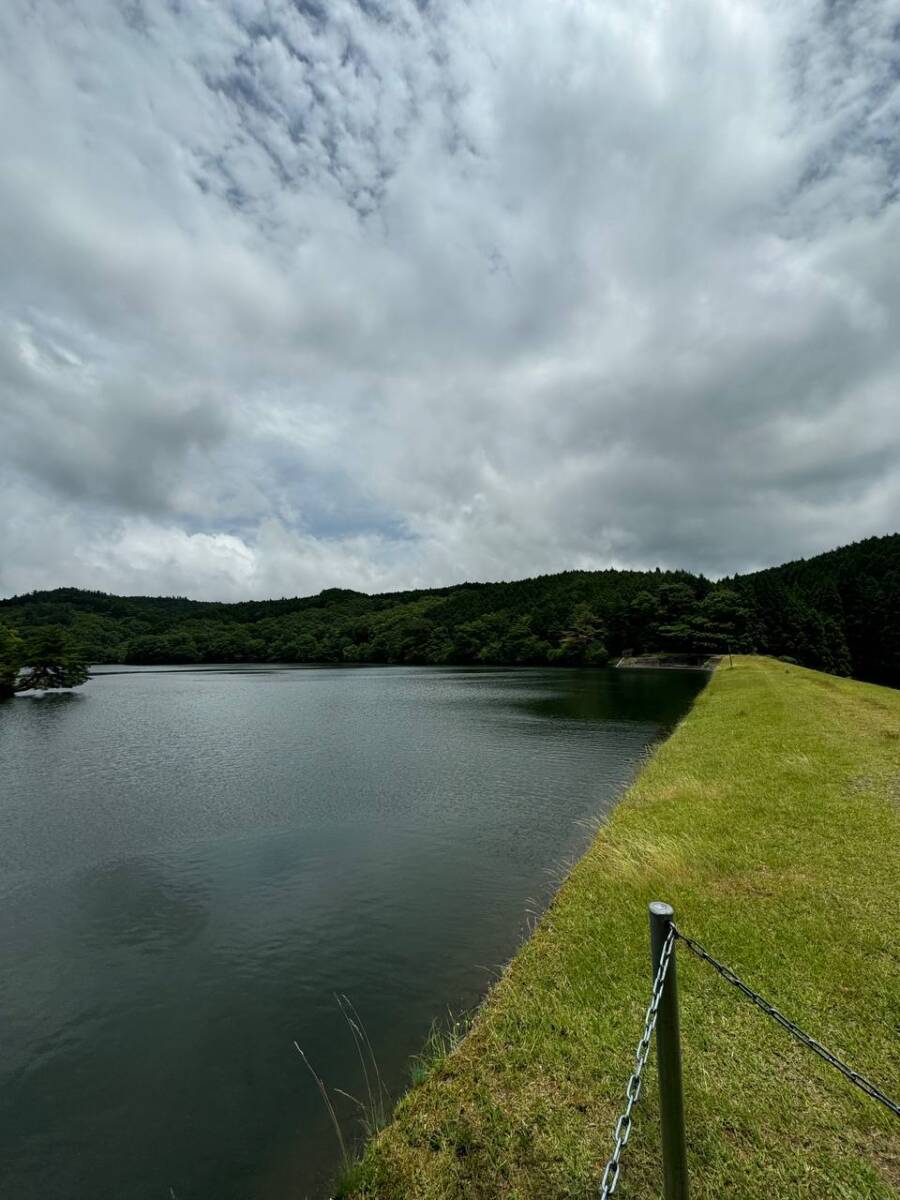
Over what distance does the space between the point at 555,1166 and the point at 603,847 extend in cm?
801

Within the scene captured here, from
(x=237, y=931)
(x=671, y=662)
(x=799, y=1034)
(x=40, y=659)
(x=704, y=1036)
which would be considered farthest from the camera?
(x=671, y=662)

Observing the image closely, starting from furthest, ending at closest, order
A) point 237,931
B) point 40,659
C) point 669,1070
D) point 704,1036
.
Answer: point 40,659, point 237,931, point 704,1036, point 669,1070

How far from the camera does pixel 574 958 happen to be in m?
7.79

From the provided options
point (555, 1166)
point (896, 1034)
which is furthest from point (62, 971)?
point (896, 1034)

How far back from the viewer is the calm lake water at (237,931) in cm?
629

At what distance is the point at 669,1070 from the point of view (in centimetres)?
339

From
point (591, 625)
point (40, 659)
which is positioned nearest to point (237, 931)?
point (40, 659)

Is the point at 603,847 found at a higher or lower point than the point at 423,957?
higher

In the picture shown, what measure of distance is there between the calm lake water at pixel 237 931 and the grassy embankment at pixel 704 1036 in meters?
1.50

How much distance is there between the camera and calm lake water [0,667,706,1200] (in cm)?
629

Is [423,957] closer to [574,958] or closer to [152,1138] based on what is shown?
[574,958]

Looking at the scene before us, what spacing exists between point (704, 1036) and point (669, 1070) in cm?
333

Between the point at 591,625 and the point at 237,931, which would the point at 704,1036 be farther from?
the point at 591,625

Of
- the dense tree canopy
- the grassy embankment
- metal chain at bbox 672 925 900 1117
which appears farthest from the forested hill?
metal chain at bbox 672 925 900 1117
